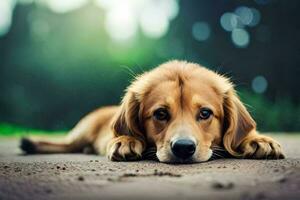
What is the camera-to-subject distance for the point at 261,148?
5.24 metres

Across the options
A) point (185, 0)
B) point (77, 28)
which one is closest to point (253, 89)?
point (185, 0)

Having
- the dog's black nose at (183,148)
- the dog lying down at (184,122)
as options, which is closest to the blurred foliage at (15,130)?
the dog lying down at (184,122)

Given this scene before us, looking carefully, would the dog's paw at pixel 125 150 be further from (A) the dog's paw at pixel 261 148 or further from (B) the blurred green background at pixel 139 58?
(B) the blurred green background at pixel 139 58

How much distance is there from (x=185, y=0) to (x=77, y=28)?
348 cm

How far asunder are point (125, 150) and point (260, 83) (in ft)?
38.5

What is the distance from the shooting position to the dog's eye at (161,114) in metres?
5.34

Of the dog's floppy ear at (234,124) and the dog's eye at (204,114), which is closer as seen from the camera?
the dog's eye at (204,114)

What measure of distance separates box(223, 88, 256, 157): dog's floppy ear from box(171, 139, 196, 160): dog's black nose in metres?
0.73

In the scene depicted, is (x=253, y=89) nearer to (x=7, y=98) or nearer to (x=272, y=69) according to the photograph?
(x=272, y=69)

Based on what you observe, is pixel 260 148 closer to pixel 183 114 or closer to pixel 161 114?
pixel 183 114

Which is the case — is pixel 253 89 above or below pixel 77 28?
below

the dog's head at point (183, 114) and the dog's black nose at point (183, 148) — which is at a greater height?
the dog's head at point (183, 114)

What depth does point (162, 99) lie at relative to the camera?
17.8ft

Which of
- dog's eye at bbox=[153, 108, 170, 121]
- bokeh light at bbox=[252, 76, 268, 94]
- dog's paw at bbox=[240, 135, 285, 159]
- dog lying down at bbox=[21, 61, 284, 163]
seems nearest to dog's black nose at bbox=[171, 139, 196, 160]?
dog lying down at bbox=[21, 61, 284, 163]
